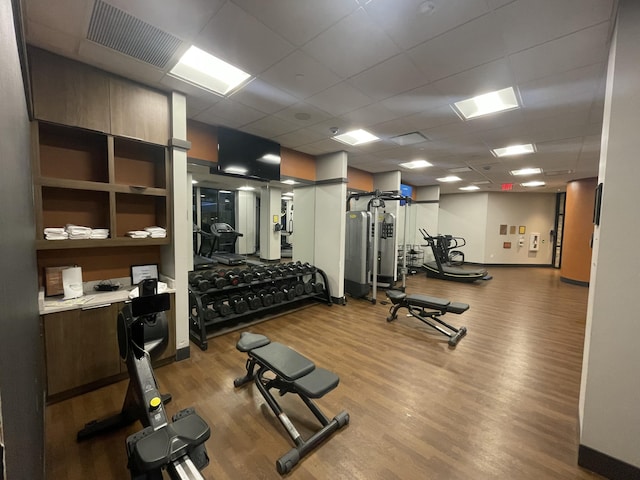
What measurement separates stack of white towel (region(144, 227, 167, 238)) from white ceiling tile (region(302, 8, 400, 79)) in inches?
95.7

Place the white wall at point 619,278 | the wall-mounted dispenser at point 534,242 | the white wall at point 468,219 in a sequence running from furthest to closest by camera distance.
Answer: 1. the white wall at point 468,219
2. the wall-mounted dispenser at point 534,242
3. the white wall at point 619,278

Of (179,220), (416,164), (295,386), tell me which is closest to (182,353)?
(179,220)

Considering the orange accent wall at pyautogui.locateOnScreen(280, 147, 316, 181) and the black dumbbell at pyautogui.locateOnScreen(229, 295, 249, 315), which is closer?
the black dumbbell at pyautogui.locateOnScreen(229, 295, 249, 315)

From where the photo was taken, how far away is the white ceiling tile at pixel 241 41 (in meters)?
1.94

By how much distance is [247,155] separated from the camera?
14.0 feet

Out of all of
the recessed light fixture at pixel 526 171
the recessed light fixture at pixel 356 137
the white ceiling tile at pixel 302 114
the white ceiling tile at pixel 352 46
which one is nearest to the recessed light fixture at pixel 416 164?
the recessed light fixture at pixel 356 137

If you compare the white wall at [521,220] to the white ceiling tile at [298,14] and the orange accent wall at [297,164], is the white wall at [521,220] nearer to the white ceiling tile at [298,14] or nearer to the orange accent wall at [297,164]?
the orange accent wall at [297,164]

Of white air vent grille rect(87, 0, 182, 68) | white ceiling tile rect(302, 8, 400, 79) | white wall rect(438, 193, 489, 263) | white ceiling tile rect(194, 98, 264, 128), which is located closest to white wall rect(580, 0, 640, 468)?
white ceiling tile rect(302, 8, 400, 79)

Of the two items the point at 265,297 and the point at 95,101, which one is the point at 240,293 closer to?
the point at 265,297

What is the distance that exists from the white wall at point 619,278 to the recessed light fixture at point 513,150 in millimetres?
3523

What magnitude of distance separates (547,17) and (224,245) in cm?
514

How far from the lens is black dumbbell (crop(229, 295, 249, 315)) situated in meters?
4.03

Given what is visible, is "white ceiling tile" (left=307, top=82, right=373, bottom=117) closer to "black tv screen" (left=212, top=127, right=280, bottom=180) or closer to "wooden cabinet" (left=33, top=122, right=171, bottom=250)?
"black tv screen" (left=212, top=127, right=280, bottom=180)

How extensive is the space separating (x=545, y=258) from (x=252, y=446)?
43.2ft
